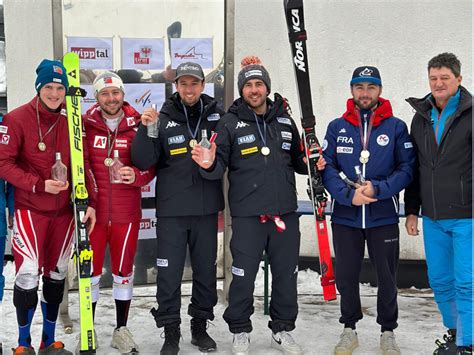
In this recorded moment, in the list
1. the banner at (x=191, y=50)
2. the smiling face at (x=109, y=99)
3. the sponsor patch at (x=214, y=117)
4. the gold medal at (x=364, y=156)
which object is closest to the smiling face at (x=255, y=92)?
the sponsor patch at (x=214, y=117)

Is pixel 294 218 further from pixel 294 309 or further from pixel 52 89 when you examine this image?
pixel 52 89

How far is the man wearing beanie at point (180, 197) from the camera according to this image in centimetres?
376

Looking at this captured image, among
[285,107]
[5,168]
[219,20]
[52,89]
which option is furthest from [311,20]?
[5,168]

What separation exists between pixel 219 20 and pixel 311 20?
1.14 metres

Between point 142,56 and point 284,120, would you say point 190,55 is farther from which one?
point 284,120

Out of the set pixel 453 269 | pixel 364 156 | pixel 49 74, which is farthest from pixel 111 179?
pixel 453 269

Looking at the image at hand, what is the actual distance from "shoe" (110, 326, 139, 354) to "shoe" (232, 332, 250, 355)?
68 centimetres

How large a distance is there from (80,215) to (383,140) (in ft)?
6.59

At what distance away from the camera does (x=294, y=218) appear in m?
3.85

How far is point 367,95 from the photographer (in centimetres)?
373

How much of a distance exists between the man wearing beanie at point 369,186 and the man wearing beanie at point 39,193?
5.44 feet

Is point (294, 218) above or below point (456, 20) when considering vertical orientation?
below

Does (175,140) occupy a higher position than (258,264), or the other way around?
(175,140)

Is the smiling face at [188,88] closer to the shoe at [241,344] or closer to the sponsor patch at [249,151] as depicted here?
the sponsor patch at [249,151]
